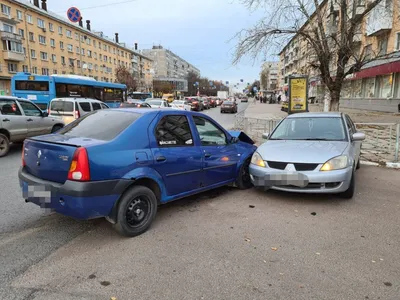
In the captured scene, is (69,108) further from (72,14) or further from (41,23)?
(41,23)

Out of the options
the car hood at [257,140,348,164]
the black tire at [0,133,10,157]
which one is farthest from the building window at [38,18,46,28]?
the car hood at [257,140,348,164]

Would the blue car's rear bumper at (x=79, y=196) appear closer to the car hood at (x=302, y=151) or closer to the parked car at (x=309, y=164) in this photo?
the parked car at (x=309, y=164)

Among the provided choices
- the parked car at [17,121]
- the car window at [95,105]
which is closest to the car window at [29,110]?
the parked car at [17,121]

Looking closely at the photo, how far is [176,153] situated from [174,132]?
13.0 inches

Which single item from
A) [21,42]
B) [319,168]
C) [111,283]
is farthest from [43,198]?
[21,42]

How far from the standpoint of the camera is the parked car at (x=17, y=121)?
→ 8805 millimetres

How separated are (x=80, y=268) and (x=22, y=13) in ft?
182

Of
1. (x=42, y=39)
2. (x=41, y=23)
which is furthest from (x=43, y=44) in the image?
(x=41, y=23)

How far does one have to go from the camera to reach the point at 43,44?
168ft

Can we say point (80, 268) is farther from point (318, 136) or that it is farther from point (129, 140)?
point (318, 136)

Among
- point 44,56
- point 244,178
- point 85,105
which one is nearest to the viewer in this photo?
point 244,178

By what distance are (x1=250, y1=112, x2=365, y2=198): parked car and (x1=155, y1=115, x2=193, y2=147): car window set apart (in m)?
1.51

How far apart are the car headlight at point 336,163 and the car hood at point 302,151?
2.6 inches

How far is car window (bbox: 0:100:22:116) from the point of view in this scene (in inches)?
346
